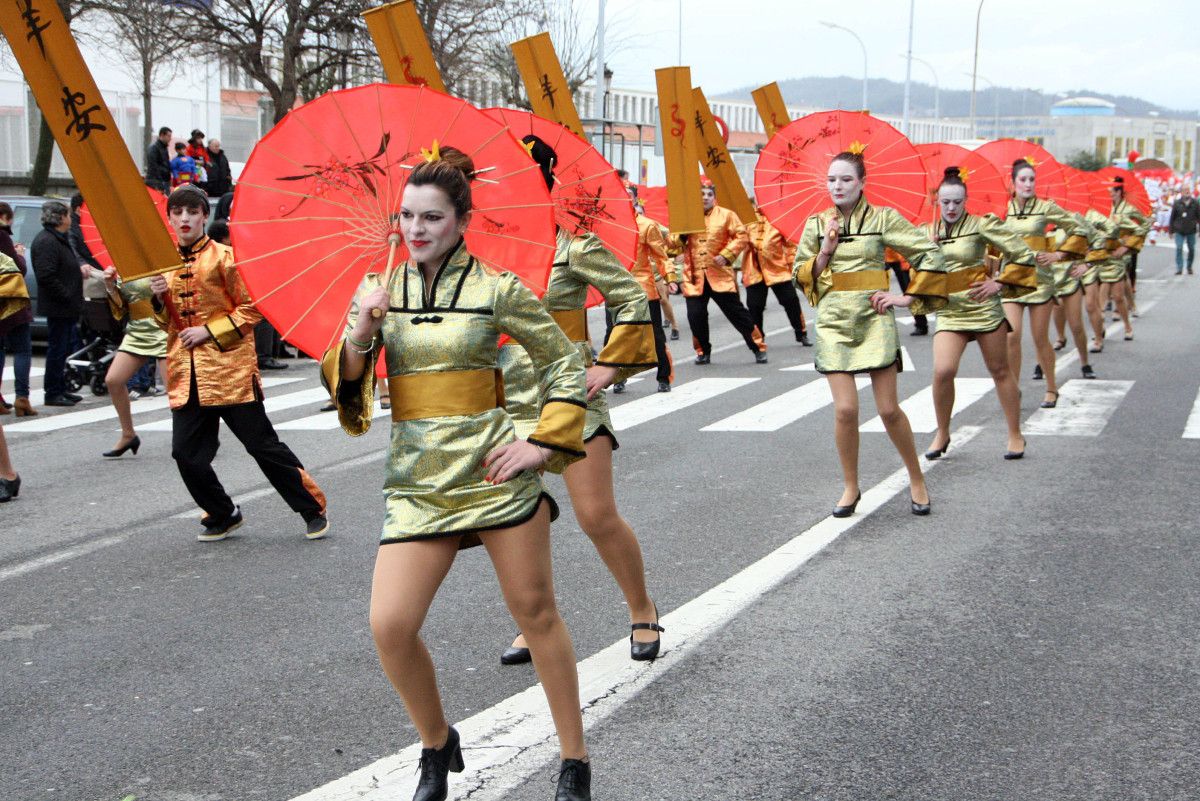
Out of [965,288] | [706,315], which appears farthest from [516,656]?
[706,315]

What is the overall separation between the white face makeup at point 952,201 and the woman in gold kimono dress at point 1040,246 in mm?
2210

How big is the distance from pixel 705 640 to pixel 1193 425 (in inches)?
278

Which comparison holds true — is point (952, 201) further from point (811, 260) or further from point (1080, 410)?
point (1080, 410)

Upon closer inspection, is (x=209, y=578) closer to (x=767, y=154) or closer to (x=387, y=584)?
(x=387, y=584)

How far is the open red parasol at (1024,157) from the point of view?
1234 cm

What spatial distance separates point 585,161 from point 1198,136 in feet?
579

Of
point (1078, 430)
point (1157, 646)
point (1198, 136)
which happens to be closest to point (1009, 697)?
point (1157, 646)

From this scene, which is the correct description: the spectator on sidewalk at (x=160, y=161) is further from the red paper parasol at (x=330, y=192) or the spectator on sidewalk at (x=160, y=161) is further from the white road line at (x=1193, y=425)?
the red paper parasol at (x=330, y=192)

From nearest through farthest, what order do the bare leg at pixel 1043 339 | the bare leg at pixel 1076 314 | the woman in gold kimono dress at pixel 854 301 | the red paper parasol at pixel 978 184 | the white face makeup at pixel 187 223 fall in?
the white face makeup at pixel 187 223 < the woman in gold kimono dress at pixel 854 301 < the red paper parasol at pixel 978 184 < the bare leg at pixel 1043 339 < the bare leg at pixel 1076 314

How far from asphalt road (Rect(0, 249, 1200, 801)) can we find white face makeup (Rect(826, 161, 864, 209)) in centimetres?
175

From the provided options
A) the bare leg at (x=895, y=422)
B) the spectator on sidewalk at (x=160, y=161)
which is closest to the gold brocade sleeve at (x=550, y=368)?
the bare leg at (x=895, y=422)

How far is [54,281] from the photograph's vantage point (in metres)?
13.1

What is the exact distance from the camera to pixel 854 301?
7641 mm

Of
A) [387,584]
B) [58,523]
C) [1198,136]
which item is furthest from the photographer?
[1198,136]
